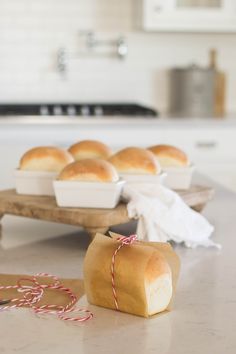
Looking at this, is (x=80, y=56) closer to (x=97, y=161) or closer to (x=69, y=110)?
(x=69, y=110)

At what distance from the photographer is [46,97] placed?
16.8 ft

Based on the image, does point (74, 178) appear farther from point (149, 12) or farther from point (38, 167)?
point (149, 12)

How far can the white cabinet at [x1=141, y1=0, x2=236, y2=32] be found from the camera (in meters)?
4.79

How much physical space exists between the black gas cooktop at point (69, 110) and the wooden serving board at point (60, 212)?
9.97 feet

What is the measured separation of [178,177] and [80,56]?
335 cm

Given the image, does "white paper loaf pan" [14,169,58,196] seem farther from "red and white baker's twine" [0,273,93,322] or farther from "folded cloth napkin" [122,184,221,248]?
"red and white baker's twine" [0,273,93,322]

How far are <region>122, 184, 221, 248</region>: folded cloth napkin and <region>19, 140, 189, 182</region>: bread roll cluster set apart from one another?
77 mm

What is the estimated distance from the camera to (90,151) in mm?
1932

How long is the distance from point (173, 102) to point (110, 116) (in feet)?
1.93

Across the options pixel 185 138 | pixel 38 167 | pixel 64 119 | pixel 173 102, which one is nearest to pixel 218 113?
pixel 173 102

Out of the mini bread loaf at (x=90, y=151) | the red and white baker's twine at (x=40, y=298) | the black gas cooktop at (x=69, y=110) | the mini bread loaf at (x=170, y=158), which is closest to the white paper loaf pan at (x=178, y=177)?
the mini bread loaf at (x=170, y=158)

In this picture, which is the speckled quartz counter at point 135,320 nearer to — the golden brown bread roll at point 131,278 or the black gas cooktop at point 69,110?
the golden brown bread roll at point 131,278

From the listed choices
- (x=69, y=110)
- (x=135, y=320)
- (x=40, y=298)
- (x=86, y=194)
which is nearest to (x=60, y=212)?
(x=86, y=194)

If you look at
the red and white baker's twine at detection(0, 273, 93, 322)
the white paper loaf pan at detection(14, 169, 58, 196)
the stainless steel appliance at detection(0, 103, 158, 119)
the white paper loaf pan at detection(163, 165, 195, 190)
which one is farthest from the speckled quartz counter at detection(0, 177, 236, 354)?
the stainless steel appliance at detection(0, 103, 158, 119)
